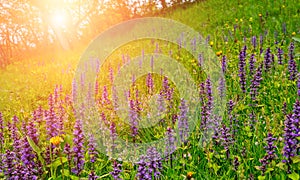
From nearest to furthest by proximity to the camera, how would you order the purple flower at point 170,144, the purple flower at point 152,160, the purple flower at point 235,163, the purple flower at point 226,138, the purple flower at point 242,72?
the purple flower at point 152,160
the purple flower at point 235,163
the purple flower at point 226,138
the purple flower at point 170,144
the purple flower at point 242,72

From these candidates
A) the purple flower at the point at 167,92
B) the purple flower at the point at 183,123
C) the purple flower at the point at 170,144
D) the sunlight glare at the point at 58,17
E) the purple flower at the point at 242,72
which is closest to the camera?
the purple flower at the point at 170,144

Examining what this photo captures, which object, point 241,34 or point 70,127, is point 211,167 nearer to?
point 70,127

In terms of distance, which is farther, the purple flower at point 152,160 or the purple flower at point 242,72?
the purple flower at point 242,72

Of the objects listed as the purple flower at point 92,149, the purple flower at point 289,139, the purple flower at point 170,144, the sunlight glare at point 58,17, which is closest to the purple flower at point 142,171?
the purple flower at point 170,144

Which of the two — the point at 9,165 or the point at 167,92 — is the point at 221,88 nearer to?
the point at 167,92

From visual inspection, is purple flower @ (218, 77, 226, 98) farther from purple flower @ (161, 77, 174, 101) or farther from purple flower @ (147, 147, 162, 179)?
purple flower @ (147, 147, 162, 179)

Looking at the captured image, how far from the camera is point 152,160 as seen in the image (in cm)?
215

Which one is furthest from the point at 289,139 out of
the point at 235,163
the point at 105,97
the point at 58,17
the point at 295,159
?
the point at 58,17

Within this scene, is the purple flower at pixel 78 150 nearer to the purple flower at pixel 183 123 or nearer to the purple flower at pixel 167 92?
the purple flower at pixel 183 123

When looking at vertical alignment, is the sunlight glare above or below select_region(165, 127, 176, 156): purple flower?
above

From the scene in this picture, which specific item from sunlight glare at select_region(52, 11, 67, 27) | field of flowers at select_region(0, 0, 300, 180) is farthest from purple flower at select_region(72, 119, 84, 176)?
sunlight glare at select_region(52, 11, 67, 27)

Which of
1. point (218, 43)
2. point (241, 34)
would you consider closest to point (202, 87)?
point (218, 43)

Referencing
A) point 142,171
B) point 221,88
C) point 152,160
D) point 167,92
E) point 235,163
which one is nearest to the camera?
point 142,171

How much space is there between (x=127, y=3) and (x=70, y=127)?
1514 cm
